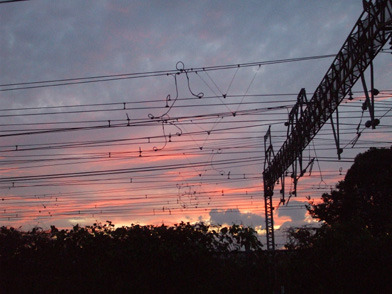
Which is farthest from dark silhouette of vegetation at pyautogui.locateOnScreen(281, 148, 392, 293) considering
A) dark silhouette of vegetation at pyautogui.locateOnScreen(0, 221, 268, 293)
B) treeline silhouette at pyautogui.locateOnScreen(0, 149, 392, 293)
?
dark silhouette of vegetation at pyautogui.locateOnScreen(0, 221, 268, 293)

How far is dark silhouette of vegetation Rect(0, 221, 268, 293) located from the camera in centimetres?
1244

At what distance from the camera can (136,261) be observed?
40.9 feet

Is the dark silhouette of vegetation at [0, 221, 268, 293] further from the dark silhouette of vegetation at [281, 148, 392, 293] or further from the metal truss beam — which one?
the metal truss beam

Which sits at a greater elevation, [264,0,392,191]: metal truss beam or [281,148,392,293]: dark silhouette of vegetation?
[264,0,392,191]: metal truss beam

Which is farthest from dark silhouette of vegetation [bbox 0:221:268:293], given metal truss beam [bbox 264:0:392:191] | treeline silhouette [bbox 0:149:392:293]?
metal truss beam [bbox 264:0:392:191]

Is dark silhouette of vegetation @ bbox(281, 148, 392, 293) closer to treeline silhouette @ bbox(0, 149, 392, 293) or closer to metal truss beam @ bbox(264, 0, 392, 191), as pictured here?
treeline silhouette @ bbox(0, 149, 392, 293)

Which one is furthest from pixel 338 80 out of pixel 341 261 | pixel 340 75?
pixel 341 261

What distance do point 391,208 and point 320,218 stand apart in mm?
6293

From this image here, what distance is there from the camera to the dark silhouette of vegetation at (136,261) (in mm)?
12438

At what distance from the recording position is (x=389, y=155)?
33562mm

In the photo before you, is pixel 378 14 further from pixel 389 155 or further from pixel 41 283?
pixel 389 155

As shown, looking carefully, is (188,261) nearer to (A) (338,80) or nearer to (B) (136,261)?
(B) (136,261)

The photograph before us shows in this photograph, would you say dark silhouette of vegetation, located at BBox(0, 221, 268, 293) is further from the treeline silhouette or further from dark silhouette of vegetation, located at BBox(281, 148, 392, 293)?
dark silhouette of vegetation, located at BBox(281, 148, 392, 293)

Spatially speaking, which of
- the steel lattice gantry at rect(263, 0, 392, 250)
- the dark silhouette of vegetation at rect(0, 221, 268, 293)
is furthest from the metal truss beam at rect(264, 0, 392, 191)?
the dark silhouette of vegetation at rect(0, 221, 268, 293)
